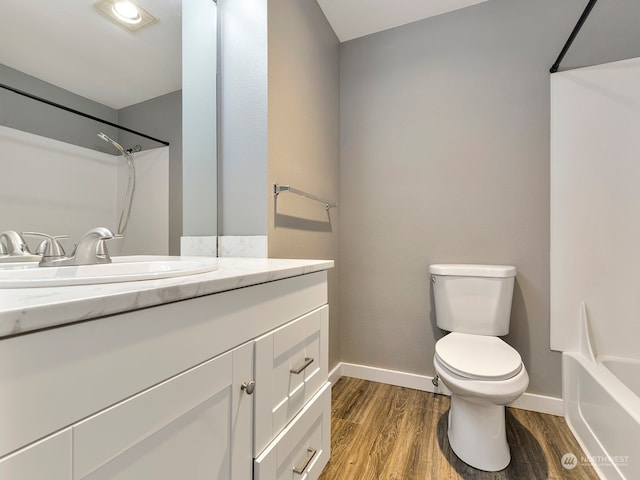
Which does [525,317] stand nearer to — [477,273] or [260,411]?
[477,273]

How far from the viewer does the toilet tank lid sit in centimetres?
152

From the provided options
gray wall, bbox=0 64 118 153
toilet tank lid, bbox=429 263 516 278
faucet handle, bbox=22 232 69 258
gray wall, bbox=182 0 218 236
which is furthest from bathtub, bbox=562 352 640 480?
gray wall, bbox=0 64 118 153

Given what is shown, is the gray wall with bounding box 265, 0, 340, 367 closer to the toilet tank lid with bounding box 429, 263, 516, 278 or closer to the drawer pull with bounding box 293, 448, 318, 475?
the toilet tank lid with bounding box 429, 263, 516, 278

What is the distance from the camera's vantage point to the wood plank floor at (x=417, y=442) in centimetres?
119

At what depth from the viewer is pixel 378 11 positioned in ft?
5.83

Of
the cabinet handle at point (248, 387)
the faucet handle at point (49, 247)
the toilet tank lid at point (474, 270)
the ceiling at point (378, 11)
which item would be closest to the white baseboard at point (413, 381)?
the toilet tank lid at point (474, 270)

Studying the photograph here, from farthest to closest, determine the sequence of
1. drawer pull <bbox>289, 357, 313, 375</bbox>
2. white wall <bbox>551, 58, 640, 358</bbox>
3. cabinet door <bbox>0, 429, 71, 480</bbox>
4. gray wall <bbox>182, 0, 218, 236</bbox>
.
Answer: white wall <bbox>551, 58, 640, 358</bbox>, gray wall <bbox>182, 0, 218, 236</bbox>, drawer pull <bbox>289, 357, 313, 375</bbox>, cabinet door <bbox>0, 429, 71, 480</bbox>

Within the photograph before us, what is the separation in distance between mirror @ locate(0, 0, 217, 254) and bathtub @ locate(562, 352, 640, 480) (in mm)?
1738

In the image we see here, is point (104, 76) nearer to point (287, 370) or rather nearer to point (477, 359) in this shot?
point (287, 370)

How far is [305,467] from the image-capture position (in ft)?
3.21

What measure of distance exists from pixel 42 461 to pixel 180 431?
214mm

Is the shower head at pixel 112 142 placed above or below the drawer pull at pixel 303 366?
above

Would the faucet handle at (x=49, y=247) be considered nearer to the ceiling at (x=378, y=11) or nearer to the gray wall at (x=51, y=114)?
the gray wall at (x=51, y=114)

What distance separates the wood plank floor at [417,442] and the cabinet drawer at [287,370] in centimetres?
48
